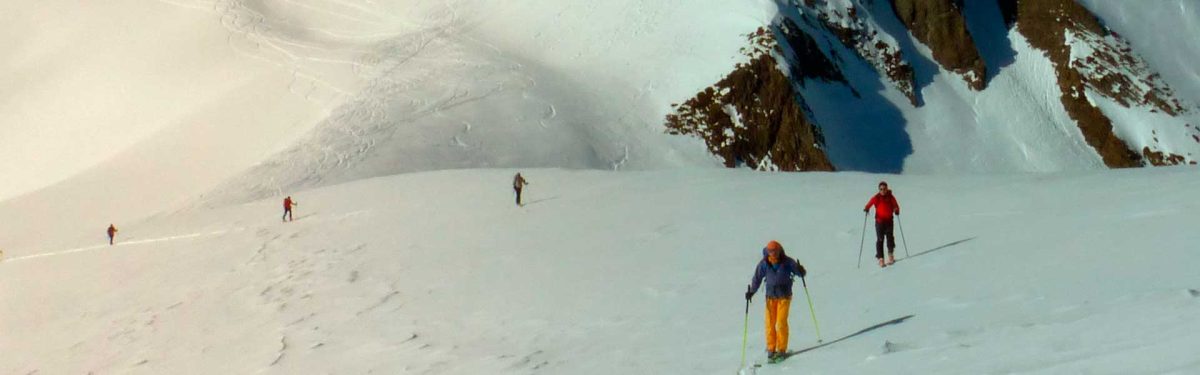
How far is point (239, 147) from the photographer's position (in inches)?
2063

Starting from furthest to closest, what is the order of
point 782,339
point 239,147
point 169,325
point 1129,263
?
point 239,147
point 169,325
point 1129,263
point 782,339

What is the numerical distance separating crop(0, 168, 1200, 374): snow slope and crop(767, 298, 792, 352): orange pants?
0.21m

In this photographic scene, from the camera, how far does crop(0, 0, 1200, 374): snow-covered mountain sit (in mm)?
12094

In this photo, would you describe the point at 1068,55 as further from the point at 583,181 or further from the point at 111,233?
the point at 111,233

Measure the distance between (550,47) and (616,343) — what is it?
5387 centimetres

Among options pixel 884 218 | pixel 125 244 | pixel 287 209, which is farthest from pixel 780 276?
pixel 125 244

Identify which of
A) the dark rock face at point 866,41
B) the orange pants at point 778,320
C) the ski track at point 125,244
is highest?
the dark rock face at point 866,41

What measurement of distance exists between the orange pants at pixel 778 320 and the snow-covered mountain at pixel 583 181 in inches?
22.3

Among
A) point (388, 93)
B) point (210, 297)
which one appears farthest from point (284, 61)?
point (210, 297)

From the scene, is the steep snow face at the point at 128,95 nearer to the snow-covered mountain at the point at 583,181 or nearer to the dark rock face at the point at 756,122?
the snow-covered mountain at the point at 583,181

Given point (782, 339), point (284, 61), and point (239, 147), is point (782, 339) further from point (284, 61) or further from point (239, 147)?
point (284, 61)

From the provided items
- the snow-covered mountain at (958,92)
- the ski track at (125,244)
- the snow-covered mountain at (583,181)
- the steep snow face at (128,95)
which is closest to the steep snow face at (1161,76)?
the snow-covered mountain at (958,92)

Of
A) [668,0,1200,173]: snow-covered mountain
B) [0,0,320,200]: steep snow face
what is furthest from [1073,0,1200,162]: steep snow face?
[0,0,320,200]: steep snow face

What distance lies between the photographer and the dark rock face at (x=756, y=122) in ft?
180
